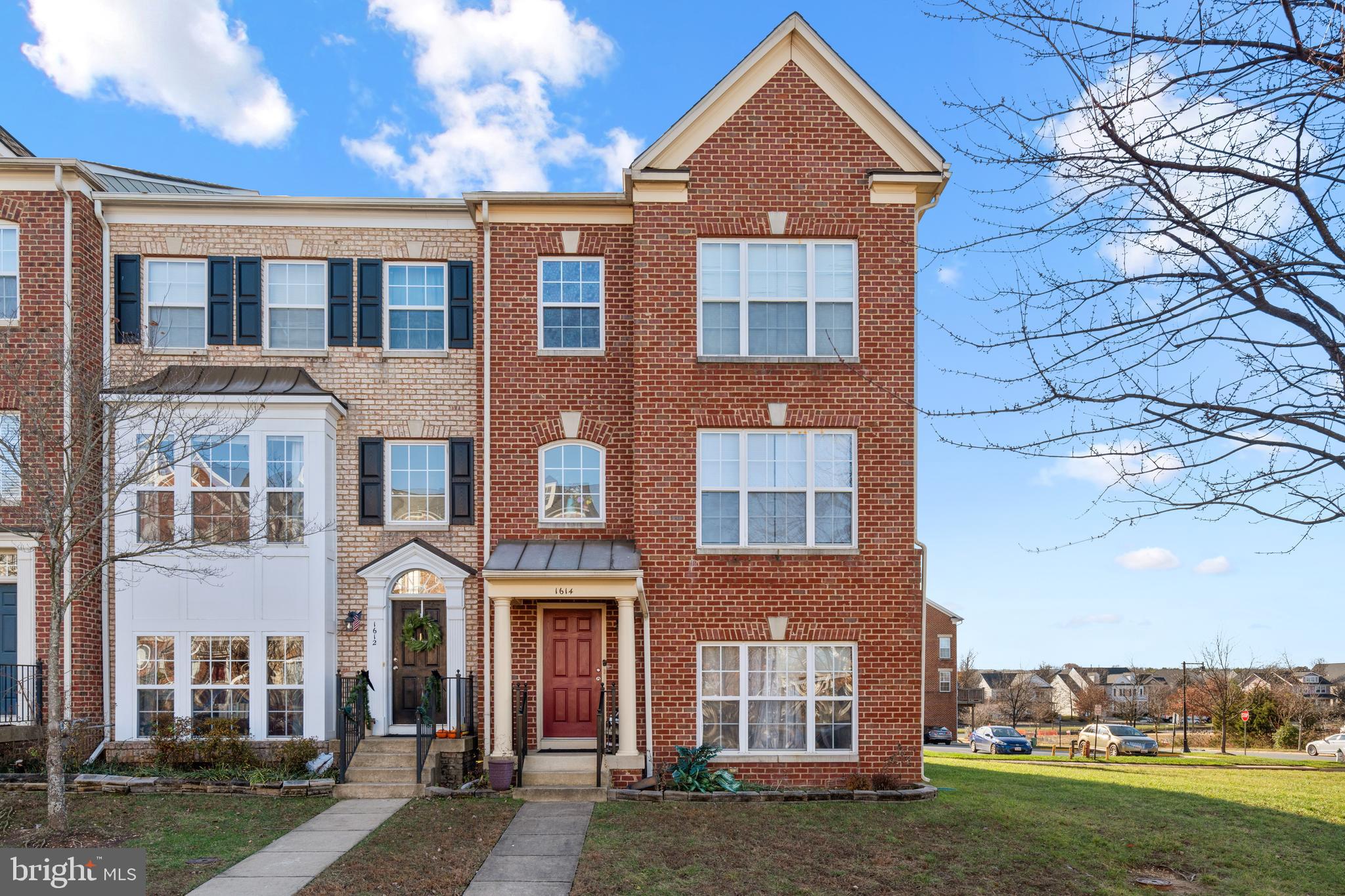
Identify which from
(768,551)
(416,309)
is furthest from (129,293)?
(768,551)

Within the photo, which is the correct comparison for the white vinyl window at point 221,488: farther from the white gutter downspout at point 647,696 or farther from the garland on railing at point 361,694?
the white gutter downspout at point 647,696

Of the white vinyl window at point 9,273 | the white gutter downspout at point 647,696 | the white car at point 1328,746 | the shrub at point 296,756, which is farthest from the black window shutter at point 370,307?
the white car at point 1328,746

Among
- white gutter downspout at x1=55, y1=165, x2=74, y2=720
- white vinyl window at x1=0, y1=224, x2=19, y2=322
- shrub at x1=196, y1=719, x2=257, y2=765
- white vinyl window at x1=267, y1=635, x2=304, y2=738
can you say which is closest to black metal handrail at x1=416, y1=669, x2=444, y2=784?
white vinyl window at x1=267, y1=635, x2=304, y2=738

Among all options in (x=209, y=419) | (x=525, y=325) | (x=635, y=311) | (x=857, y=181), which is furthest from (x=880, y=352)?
(x=209, y=419)

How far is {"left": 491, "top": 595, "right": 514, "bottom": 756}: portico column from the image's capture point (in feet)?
43.9

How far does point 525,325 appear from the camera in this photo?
15.1 metres

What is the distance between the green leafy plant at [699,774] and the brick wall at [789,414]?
40cm

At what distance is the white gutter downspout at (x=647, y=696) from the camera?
13617 mm

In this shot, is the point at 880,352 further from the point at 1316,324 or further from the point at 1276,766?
the point at 1276,766

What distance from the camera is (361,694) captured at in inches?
558

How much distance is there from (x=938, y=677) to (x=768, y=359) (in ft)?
145

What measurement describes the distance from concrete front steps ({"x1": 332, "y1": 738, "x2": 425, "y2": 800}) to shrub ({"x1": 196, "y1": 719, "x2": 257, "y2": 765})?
4.89 feet

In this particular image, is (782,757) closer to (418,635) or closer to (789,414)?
(789,414)

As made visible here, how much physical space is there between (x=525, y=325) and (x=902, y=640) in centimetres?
735
